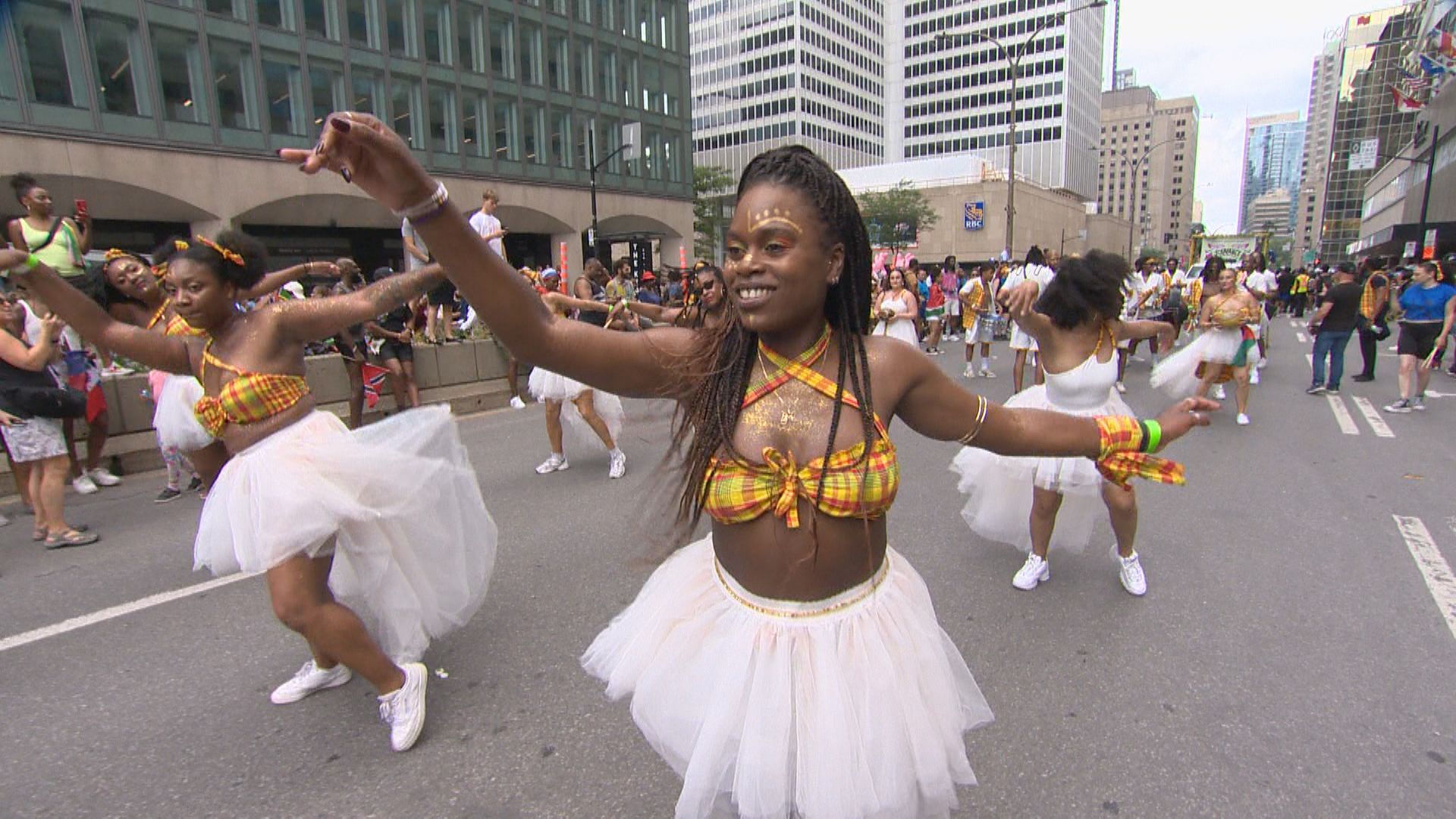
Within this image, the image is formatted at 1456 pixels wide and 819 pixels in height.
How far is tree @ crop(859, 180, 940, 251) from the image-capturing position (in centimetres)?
6412

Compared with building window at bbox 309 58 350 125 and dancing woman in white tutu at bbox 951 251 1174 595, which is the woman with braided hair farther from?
building window at bbox 309 58 350 125

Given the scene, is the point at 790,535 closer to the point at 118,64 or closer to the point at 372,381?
the point at 372,381

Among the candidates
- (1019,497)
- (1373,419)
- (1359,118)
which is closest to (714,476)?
(1019,497)

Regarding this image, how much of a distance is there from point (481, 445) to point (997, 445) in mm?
6920

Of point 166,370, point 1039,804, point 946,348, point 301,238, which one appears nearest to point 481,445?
point 166,370

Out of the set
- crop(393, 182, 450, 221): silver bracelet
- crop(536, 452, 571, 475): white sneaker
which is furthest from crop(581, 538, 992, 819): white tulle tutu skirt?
crop(536, 452, 571, 475): white sneaker

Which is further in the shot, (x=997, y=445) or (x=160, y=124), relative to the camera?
(x=160, y=124)

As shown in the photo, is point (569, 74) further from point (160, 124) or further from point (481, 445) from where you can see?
point (481, 445)

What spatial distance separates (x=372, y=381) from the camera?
8.84 m

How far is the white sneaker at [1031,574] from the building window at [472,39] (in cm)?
3245

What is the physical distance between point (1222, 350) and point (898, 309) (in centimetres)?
362

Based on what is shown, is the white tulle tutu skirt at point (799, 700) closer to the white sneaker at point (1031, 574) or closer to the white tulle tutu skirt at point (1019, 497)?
the white sneaker at point (1031, 574)

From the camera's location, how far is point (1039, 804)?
2475 mm

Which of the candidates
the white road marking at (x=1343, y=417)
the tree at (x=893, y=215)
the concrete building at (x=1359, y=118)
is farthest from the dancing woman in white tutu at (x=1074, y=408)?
the concrete building at (x=1359, y=118)
